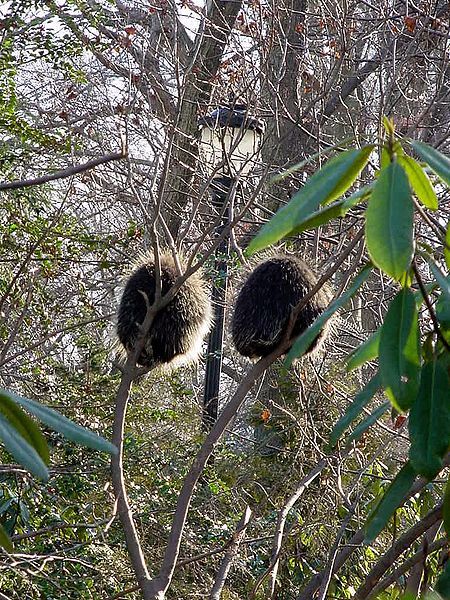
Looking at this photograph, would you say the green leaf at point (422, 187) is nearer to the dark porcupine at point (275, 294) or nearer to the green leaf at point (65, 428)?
the green leaf at point (65, 428)

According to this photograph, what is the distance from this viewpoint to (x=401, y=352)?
0.72 m

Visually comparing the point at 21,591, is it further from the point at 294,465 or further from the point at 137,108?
the point at 137,108

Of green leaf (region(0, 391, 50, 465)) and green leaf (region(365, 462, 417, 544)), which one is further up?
green leaf (region(365, 462, 417, 544))

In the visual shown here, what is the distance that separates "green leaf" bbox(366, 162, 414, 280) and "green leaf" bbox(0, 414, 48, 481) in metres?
0.26

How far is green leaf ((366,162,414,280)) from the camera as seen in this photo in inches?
23.5

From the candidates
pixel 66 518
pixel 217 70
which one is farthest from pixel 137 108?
pixel 66 518

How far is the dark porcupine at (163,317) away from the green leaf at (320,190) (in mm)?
1446

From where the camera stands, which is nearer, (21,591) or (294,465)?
(21,591)

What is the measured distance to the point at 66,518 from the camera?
2582mm

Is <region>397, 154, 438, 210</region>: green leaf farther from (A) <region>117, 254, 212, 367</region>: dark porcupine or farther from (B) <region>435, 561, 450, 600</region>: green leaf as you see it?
(A) <region>117, 254, 212, 367</region>: dark porcupine

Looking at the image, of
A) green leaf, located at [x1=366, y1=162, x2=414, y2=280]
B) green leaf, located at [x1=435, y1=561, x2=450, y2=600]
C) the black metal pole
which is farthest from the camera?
the black metal pole

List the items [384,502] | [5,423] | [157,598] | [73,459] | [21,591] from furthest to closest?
1. [73,459]
2. [21,591]
3. [157,598]
4. [384,502]
5. [5,423]

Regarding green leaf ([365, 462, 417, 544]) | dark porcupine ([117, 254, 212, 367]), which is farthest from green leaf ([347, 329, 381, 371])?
dark porcupine ([117, 254, 212, 367])

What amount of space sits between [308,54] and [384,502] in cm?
366
